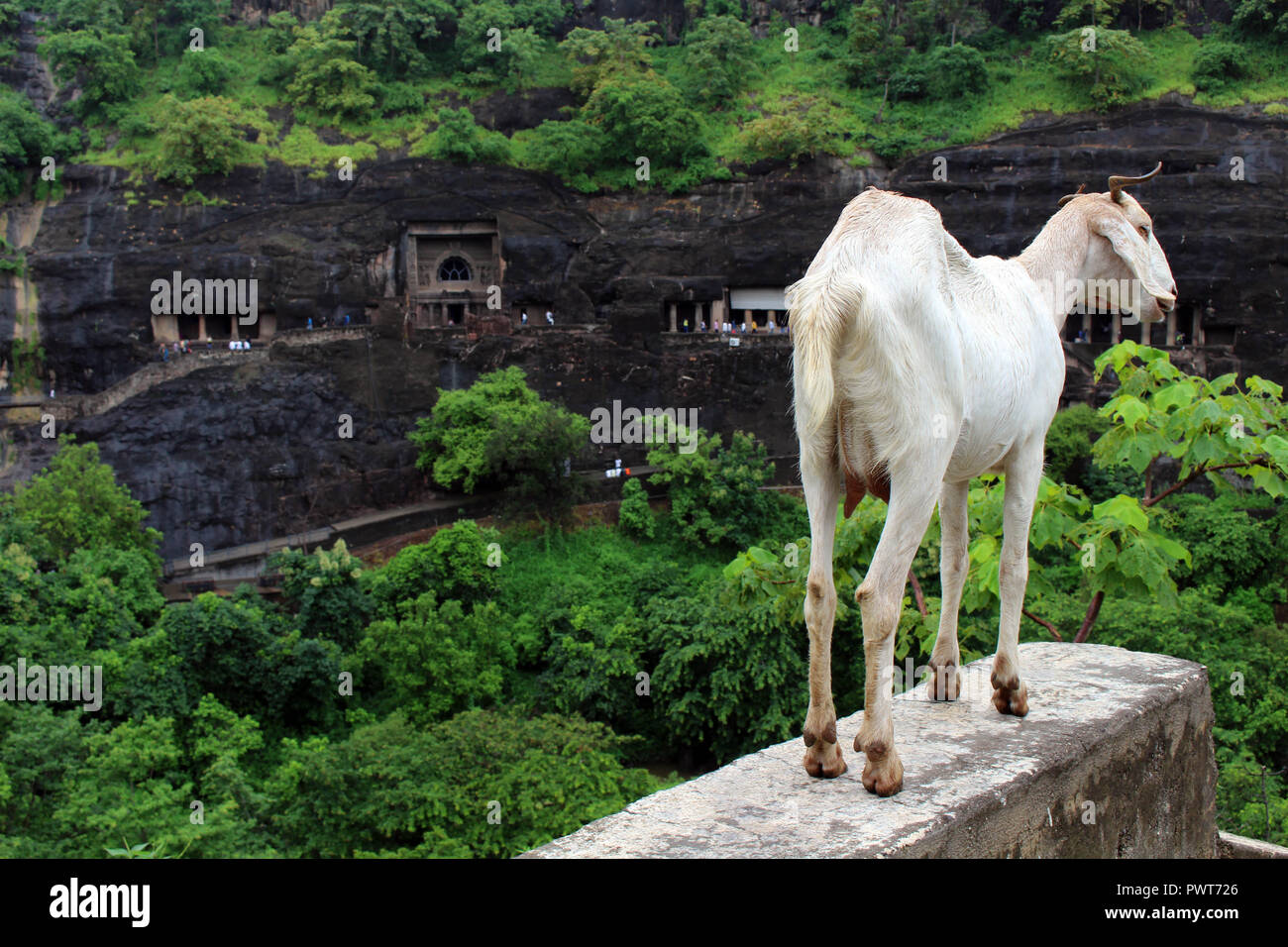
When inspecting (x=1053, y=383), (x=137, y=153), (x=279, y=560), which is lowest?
(x=279, y=560)

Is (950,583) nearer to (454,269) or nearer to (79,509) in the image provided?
(79,509)

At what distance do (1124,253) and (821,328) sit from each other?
6.64 ft

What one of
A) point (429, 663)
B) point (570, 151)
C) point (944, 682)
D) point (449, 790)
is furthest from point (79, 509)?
point (944, 682)

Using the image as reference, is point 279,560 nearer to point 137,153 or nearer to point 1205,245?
point 137,153

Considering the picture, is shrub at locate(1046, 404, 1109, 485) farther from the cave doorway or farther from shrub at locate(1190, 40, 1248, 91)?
the cave doorway

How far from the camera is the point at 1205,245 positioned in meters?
28.5

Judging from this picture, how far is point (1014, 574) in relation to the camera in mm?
4715

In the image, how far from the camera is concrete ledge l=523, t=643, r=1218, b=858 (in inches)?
139

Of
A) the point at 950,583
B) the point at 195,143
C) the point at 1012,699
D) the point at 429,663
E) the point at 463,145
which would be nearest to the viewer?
the point at 1012,699

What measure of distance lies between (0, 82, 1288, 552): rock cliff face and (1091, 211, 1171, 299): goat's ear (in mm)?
22602

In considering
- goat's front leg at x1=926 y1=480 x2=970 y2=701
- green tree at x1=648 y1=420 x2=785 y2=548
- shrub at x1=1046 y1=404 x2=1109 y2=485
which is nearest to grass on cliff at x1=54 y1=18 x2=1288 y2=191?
green tree at x1=648 y1=420 x2=785 y2=548

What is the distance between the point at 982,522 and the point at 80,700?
15724 mm

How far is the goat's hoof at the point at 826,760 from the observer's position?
401 centimetres

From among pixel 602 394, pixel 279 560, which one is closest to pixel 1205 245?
pixel 602 394
